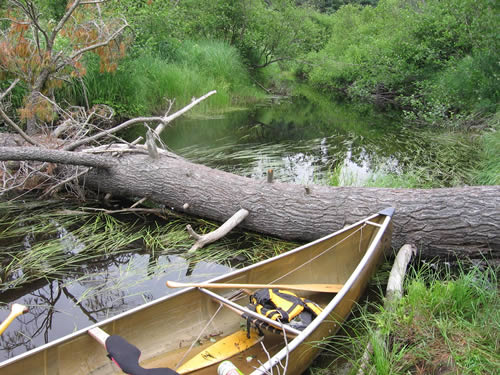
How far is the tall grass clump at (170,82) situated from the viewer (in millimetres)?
9992

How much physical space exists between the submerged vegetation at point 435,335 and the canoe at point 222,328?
0.26 metres

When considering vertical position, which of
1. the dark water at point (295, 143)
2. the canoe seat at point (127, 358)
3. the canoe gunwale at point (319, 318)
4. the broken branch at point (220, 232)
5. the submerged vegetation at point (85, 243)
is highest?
the canoe seat at point (127, 358)

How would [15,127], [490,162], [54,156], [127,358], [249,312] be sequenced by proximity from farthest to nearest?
[490,162], [15,127], [54,156], [249,312], [127,358]

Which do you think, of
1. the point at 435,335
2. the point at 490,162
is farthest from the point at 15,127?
the point at 490,162

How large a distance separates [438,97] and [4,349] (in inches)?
467

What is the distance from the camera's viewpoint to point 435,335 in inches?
102

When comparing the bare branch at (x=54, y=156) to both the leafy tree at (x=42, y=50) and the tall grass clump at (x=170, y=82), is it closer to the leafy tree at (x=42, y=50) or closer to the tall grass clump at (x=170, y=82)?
the leafy tree at (x=42, y=50)

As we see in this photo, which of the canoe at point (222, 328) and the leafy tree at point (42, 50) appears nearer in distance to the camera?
the canoe at point (222, 328)

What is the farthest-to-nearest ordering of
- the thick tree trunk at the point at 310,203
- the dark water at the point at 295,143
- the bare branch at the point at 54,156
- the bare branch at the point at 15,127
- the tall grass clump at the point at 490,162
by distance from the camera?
the dark water at the point at 295,143 < the tall grass clump at the point at 490,162 < the bare branch at the point at 15,127 < the bare branch at the point at 54,156 < the thick tree trunk at the point at 310,203

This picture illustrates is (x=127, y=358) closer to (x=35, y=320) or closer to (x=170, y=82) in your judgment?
(x=35, y=320)

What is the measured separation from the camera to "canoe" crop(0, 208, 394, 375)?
2.31 m

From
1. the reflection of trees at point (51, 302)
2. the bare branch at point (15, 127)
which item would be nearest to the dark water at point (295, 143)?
the bare branch at point (15, 127)

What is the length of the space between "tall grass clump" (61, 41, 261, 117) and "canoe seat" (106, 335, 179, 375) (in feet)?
19.4

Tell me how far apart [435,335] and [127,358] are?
6.09ft
